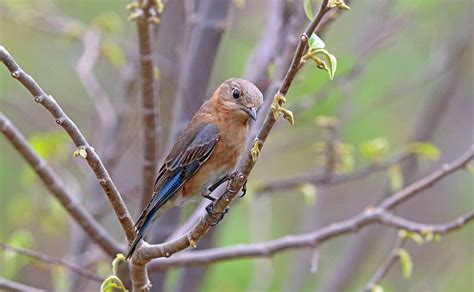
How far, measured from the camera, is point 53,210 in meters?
5.94

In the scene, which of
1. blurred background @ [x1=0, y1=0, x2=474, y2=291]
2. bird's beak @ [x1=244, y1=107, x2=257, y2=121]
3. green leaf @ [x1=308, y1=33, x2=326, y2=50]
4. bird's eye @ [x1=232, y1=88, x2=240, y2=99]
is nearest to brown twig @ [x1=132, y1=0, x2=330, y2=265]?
green leaf @ [x1=308, y1=33, x2=326, y2=50]

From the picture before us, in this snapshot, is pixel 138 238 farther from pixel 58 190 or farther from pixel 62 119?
pixel 58 190

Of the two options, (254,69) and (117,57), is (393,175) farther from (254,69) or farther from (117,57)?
(117,57)

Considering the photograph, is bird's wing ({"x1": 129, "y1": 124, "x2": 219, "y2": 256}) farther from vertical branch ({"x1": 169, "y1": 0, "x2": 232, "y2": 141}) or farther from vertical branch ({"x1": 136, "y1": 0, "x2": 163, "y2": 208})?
vertical branch ({"x1": 169, "y1": 0, "x2": 232, "y2": 141})

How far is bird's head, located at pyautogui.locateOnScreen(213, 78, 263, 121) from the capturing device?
3893 millimetres

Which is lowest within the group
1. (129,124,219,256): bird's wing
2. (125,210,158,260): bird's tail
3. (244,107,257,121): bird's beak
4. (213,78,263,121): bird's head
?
(125,210,158,260): bird's tail

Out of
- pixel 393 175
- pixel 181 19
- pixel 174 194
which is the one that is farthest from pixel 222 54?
pixel 174 194

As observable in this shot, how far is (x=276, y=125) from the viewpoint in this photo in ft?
19.7

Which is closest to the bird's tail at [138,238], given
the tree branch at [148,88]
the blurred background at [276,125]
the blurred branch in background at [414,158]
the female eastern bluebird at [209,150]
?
the female eastern bluebird at [209,150]

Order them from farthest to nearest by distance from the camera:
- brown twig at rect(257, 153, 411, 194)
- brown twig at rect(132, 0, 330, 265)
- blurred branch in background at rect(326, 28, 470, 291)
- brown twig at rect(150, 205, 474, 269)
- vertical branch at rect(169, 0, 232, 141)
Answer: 1. blurred branch in background at rect(326, 28, 470, 291)
2. vertical branch at rect(169, 0, 232, 141)
3. brown twig at rect(257, 153, 411, 194)
4. brown twig at rect(150, 205, 474, 269)
5. brown twig at rect(132, 0, 330, 265)

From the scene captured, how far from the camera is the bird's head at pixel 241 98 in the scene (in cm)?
389

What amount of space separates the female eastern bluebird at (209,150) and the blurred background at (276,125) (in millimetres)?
635

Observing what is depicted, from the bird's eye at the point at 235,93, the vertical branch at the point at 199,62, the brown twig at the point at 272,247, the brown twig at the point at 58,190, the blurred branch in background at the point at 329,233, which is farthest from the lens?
the vertical branch at the point at 199,62

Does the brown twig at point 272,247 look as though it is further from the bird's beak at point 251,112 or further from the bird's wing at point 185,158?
the bird's beak at point 251,112
